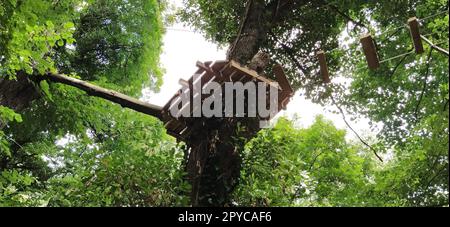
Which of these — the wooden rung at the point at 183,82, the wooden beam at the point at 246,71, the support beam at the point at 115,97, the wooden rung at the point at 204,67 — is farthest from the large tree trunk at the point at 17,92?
the wooden beam at the point at 246,71

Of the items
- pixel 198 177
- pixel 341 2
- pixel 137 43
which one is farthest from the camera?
pixel 137 43

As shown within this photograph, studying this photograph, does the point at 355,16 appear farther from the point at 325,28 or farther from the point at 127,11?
the point at 127,11

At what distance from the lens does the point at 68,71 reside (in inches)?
464

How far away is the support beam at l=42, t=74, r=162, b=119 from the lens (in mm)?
6965

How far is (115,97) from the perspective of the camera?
7371 mm

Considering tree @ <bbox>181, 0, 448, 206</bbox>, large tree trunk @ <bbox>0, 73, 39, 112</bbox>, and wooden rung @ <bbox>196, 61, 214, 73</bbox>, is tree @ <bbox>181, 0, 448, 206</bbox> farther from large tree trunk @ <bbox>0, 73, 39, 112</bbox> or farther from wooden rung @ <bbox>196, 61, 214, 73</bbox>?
large tree trunk @ <bbox>0, 73, 39, 112</bbox>

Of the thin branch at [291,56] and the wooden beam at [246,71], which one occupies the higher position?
the thin branch at [291,56]

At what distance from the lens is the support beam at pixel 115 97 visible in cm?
696

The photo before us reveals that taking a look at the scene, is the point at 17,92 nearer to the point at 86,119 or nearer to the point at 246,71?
the point at 86,119

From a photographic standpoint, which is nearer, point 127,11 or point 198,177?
point 198,177

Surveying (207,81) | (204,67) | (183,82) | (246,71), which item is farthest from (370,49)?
(183,82)

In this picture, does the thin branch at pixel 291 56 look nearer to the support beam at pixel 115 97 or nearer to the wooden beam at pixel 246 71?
the wooden beam at pixel 246 71
